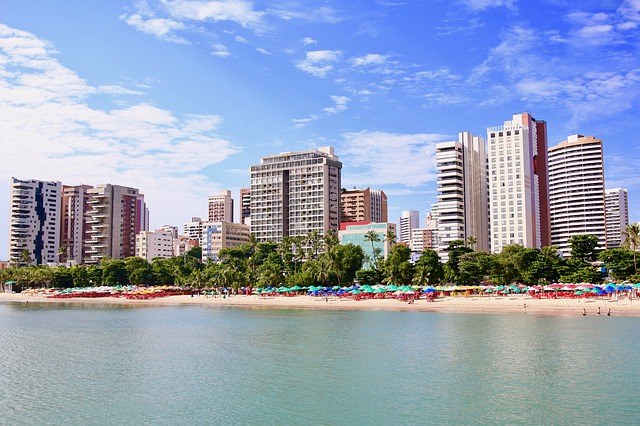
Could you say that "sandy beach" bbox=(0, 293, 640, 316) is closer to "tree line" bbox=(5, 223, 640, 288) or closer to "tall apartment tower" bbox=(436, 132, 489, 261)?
"tree line" bbox=(5, 223, 640, 288)

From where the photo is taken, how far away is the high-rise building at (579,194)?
621ft

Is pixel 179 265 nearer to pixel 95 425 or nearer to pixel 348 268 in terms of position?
pixel 348 268

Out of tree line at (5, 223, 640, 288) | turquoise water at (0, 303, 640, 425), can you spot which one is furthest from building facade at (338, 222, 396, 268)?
turquoise water at (0, 303, 640, 425)

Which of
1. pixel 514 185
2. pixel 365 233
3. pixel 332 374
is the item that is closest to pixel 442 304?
pixel 332 374

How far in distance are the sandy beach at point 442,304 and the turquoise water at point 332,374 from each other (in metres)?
9.37

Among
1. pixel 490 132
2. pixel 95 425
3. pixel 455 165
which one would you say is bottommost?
pixel 95 425

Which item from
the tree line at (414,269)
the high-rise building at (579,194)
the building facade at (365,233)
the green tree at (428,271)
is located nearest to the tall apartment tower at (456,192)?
the building facade at (365,233)

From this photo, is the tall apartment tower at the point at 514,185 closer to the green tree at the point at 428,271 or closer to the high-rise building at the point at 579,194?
the high-rise building at the point at 579,194

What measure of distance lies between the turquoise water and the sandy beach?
30.7ft

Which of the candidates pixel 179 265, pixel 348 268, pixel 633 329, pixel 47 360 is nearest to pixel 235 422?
pixel 47 360

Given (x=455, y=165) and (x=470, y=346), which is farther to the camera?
(x=455, y=165)

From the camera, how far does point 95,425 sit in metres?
30.3

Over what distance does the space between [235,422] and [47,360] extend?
25948 millimetres

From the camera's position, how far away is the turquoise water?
3164 cm
